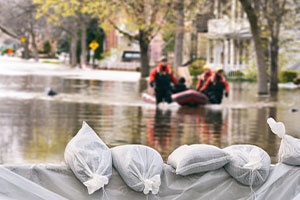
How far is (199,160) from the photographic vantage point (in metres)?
5.74

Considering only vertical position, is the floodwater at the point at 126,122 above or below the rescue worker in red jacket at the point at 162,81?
below

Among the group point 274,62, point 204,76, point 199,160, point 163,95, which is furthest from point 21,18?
point 199,160

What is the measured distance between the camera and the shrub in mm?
44031

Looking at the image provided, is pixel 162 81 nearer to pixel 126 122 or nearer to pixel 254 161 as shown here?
pixel 126 122

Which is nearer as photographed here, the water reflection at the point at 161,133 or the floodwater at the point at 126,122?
the water reflection at the point at 161,133

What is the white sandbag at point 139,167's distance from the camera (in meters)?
5.52

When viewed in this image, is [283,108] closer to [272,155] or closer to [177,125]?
[177,125]

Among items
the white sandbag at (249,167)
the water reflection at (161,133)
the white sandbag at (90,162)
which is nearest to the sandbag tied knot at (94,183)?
the white sandbag at (90,162)

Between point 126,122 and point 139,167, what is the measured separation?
12.2 m

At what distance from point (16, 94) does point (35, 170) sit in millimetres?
22621

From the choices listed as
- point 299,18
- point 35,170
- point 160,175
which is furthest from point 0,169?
point 299,18

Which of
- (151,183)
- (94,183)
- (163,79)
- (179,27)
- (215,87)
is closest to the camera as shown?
(94,183)

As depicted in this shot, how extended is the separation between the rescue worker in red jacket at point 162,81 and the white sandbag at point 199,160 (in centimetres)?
1737

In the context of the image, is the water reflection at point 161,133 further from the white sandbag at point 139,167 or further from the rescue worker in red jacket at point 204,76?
the white sandbag at point 139,167
